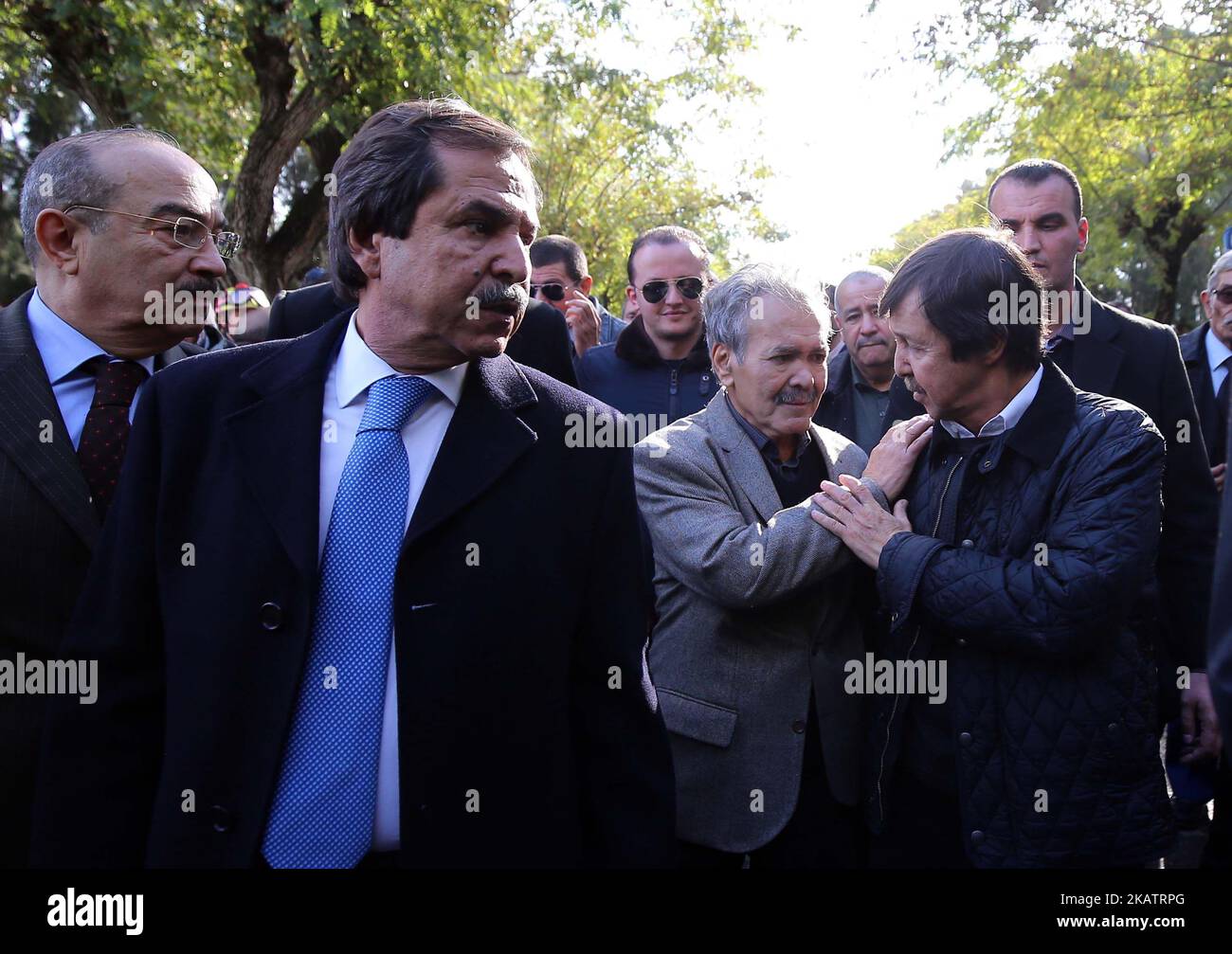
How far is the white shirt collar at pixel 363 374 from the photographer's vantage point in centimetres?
216

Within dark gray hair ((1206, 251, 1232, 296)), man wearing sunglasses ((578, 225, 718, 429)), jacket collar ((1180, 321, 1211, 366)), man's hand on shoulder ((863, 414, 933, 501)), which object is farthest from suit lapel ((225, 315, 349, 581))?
dark gray hair ((1206, 251, 1232, 296))

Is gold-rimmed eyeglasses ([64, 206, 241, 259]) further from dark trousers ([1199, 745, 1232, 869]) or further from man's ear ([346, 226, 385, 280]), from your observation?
dark trousers ([1199, 745, 1232, 869])

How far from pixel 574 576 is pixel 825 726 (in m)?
1.13

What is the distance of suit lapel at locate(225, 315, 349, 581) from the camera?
197 centimetres

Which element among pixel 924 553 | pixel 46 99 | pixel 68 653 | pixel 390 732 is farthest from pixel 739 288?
pixel 46 99

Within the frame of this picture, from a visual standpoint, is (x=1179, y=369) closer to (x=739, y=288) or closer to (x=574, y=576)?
(x=739, y=288)

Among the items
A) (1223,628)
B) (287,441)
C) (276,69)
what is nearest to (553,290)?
(287,441)

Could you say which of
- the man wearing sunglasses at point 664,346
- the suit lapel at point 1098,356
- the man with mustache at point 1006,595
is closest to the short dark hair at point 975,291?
the man with mustache at point 1006,595

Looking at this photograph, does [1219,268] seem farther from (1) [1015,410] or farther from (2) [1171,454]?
(1) [1015,410]

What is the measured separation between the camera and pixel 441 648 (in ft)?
6.48

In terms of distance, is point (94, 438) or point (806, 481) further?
point (806, 481)

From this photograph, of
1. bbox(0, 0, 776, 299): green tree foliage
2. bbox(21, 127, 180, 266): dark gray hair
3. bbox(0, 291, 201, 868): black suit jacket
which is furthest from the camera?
bbox(0, 0, 776, 299): green tree foliage

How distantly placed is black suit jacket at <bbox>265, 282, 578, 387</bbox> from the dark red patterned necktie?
0.83 m

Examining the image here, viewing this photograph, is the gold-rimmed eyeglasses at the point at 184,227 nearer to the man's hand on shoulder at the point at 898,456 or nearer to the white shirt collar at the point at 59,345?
the white shirt collar at the point at 59,345
